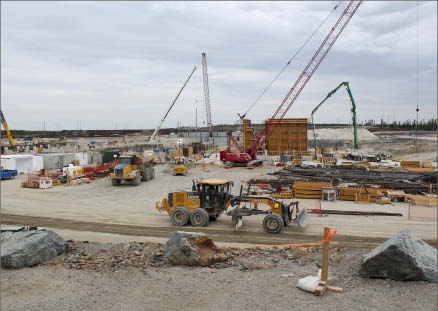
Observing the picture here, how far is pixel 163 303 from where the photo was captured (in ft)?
26.6

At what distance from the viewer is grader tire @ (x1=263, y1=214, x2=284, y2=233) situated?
A: 14508mm

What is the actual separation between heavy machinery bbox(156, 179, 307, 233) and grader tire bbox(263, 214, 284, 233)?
385mm

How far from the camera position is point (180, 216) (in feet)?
52.8

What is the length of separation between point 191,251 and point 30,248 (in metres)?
4.56

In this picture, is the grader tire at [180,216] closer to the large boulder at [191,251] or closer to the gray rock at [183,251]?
the large boulder at [191,251]

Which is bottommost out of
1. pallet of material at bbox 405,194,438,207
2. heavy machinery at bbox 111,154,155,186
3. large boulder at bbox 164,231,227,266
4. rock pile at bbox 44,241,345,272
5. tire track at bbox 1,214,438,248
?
tire track at bbox 1,214,438,248

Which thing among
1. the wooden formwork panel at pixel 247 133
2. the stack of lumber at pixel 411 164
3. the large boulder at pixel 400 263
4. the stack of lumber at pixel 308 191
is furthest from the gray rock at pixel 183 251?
the wooden formwork panel at pixel 247 133

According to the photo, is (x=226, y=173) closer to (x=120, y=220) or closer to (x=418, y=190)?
(x=418, y=190)

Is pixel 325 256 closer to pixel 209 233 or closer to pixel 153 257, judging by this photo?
pixel 153 257

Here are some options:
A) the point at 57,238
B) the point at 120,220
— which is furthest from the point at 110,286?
the point at 120,220

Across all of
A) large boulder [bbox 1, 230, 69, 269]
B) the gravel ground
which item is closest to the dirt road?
the gravel ground

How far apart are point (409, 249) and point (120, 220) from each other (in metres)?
12.5

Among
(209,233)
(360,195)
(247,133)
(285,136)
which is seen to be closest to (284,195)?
(360,195)

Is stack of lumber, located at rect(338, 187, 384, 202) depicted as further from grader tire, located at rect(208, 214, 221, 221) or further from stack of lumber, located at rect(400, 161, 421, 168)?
stack of lumber, located at rect(400, 161, 421, 168)
